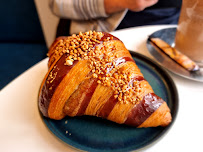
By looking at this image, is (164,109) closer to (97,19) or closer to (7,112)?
(7,112)

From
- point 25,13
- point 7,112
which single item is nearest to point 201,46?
point 7,112

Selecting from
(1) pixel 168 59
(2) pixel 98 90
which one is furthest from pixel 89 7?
(2) pixel 98 90

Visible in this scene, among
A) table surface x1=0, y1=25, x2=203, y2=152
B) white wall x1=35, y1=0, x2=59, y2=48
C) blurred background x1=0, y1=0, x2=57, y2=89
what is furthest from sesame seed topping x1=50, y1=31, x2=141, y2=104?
white wall x1=35, y1=0, x2=59, y2=48

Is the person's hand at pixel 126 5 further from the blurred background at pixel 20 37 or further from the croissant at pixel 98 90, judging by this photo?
the blurred background at pixel 20 37

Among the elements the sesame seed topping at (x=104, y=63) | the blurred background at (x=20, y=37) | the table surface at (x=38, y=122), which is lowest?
the blurred background at (x=20, y=37)

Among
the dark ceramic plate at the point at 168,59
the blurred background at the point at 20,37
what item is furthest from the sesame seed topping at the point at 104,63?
the blurred background at the point at 20,37

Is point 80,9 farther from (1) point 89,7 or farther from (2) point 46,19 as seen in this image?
(2) point 46,19

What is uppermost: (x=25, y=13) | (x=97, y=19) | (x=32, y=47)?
(x=97, y=19)

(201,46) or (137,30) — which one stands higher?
(201,46)
